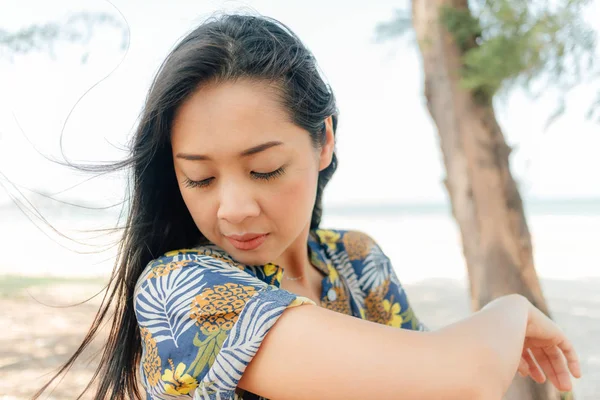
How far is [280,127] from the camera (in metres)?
1.17

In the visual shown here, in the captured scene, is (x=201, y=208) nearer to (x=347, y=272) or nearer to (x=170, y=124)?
(x=170, y=124)

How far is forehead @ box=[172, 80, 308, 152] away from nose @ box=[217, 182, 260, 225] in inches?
3.0

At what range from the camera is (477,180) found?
10.5 ft

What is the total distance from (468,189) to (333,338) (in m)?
2.51

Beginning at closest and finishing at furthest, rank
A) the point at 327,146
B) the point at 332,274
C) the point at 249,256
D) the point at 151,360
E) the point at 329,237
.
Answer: the point at 151,360, the point at 249,256, the point at 327,146, the point at 332,274, the point at 329,237

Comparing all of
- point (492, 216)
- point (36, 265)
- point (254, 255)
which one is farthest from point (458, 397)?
point (36, 265)

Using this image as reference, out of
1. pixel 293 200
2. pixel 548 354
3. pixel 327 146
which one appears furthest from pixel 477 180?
pixel 293 200

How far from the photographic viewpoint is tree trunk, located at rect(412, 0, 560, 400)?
3135mm

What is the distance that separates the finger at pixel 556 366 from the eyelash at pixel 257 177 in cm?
79

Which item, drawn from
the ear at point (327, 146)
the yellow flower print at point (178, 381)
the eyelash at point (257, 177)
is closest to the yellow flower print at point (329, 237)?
the ear at point (327, 146)

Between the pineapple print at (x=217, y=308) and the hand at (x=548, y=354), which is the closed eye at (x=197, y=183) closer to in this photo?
the pineapple print at (x=217, y=308)

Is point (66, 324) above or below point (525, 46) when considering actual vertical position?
below

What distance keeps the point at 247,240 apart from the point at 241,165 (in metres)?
0.16

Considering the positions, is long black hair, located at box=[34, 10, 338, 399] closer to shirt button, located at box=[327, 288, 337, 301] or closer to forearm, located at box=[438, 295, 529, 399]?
shirt button, located at box=[327, 288, 337, 301]
